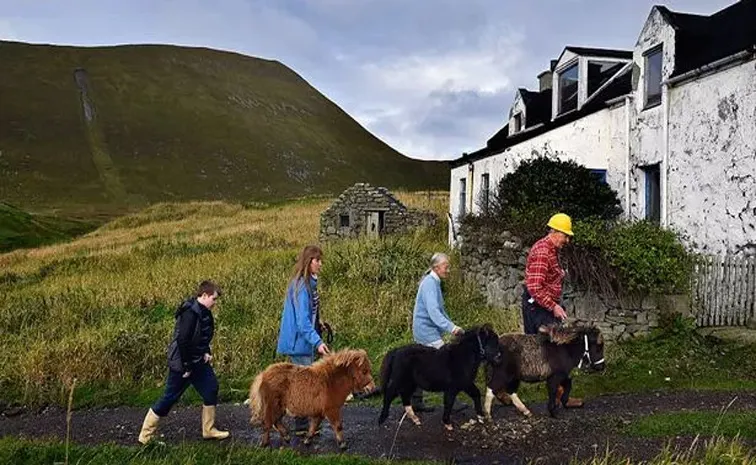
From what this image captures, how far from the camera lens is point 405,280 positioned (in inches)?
637

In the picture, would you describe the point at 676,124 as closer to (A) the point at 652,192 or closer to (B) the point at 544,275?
Result: (A) the point at 652,192

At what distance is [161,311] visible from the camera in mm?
15578

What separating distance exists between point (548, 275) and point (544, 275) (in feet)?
0.29

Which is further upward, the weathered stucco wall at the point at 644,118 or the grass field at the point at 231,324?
the weathered stucco wall at the point at 644,118

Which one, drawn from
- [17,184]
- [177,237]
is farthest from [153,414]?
[17,184]

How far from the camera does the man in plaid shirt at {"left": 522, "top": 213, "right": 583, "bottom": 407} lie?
317 inches

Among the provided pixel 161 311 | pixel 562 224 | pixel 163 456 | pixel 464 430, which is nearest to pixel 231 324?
pixel 161 311

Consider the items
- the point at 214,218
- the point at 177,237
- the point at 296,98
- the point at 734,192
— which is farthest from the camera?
the point at 296,98

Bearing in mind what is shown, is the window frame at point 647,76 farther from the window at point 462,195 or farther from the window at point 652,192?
the window at point 462,195

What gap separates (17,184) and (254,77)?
94.8 meters

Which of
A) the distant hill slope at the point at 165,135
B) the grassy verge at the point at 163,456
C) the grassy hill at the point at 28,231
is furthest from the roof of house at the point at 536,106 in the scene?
the distant hill slope at the point at 165,135

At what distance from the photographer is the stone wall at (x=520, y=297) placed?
11.5 meters

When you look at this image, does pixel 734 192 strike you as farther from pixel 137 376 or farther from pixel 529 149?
pixel 137 376

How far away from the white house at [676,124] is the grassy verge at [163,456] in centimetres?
959
